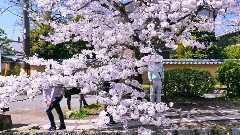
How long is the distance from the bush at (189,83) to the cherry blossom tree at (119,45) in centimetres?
247

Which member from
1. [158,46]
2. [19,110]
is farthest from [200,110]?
[19,110]

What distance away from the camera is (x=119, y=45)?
25.5ft

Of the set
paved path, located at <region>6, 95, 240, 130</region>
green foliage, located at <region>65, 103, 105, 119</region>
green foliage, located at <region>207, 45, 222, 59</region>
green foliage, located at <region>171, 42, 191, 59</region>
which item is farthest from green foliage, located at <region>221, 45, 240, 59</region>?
green foliage, located at <region>65, 103, 105, 119</region>

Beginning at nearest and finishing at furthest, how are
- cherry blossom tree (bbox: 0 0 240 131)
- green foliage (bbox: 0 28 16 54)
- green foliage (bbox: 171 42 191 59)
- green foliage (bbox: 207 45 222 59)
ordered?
cherry blossom tree (bbox: 0 0 240 131) < green foliage (bbox: 171 42 191 59) < green foliage (bbox: 207 45 222 59) < green foliage (bbox: 0 28 16 54)

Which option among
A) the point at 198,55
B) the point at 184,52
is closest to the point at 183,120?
the point at 198,55

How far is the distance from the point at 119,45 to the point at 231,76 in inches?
240

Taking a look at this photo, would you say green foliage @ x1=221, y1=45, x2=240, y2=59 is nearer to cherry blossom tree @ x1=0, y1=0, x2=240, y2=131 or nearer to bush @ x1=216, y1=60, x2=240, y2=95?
bush @ x1=216, y1=60, x2=240, y2=95

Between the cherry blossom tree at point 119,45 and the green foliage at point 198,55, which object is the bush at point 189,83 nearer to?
the cherry blossom tree at point 119,45

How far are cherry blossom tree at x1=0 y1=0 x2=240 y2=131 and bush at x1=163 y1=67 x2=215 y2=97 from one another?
2466 mm

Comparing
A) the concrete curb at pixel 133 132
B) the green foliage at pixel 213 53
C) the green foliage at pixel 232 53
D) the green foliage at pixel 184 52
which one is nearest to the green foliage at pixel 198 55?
the green foliage at pixel 184 52

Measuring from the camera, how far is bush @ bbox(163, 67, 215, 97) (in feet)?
36.5

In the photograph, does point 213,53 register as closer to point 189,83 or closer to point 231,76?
point 231,76

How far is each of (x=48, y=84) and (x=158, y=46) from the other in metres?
3.62

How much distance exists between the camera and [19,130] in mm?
7266
